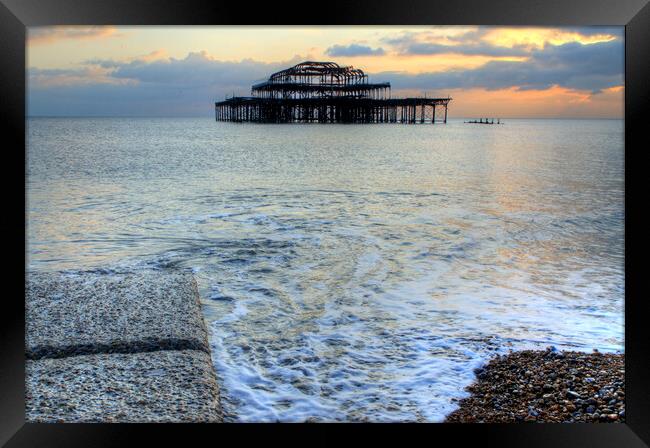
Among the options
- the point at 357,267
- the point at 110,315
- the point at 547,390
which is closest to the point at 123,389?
the point at 110,315

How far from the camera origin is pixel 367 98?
5081 centimetres

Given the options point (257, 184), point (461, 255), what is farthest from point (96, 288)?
point (257, 184)

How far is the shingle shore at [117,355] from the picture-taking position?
2545 mm

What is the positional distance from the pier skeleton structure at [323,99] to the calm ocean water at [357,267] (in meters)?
35.8

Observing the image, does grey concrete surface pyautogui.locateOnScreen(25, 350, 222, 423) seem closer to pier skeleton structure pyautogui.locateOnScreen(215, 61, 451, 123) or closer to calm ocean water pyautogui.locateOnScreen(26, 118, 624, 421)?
calm ocean water pyautogui.locateOnScreen(26, 118, 624, 421)

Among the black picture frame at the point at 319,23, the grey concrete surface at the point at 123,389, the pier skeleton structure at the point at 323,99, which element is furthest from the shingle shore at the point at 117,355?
the pier skeleton structure at the point at 323,99

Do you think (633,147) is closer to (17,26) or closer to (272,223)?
(17,26)

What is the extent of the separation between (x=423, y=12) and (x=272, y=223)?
23.0ft

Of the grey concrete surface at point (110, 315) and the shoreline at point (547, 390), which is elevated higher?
the grey concrete surface at point (110, 315)

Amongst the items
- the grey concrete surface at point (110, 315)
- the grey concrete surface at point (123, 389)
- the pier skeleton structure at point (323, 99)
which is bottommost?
the grey concrete surface at point (123, 389)

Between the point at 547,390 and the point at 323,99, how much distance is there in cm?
4876

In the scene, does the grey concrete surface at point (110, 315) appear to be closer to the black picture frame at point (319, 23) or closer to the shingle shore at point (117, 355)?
the shingle shore at point (117, 355)

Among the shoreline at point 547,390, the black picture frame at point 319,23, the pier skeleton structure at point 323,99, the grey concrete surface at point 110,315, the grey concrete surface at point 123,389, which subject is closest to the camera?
the black picture frame at point 319,23

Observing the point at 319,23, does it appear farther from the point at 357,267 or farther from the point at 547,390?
the point at 357,267
